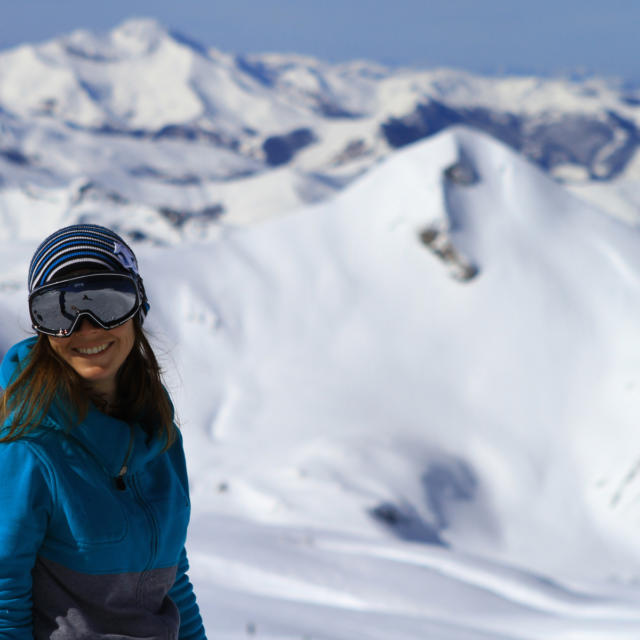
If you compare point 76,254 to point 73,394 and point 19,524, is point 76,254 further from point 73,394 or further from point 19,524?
point 19,524

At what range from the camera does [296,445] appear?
29.8 metres

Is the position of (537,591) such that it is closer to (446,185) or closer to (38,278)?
(38,278)

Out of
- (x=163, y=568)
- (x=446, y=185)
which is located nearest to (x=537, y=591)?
(x=163, y=568)

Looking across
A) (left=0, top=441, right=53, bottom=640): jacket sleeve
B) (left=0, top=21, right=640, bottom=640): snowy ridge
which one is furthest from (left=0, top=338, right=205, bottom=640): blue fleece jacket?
(left=0, top=21, right=640, bottom=640): snowy ridge

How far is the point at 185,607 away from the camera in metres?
2.55

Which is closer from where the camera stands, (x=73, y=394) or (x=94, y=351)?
(x=73, y=394)

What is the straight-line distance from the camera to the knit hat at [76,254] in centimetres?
216

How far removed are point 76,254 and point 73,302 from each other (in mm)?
137

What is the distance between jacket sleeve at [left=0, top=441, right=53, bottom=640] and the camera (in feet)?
6.37

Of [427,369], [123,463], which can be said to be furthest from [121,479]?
[427,369]

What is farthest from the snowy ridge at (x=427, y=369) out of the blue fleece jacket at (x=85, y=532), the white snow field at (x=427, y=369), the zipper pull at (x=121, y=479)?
the zipper pull at (x=121, y=479)

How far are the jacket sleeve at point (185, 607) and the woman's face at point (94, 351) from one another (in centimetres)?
71

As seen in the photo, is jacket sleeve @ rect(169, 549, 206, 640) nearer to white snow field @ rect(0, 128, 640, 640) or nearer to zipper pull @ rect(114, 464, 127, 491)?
zipper pull @ rect(114, 464, 127, 491)

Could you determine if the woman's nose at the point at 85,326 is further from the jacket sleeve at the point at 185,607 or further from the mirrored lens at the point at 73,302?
the jacket sleeve at the point at 185,607
